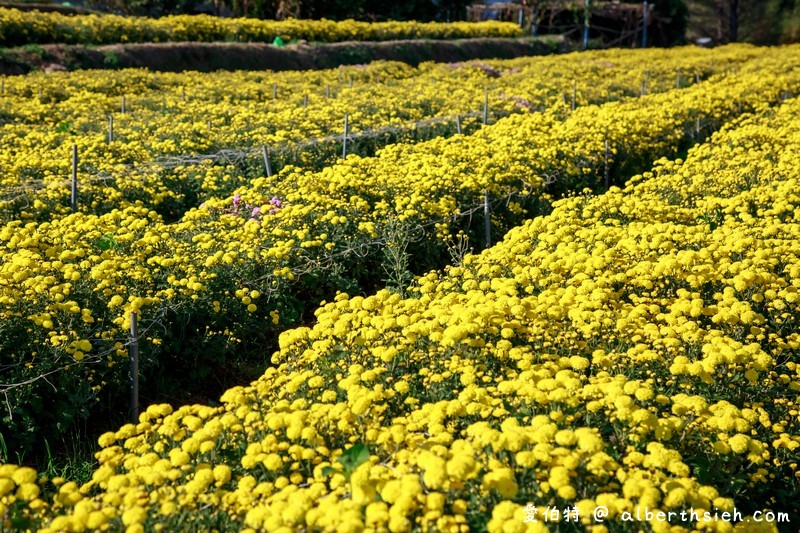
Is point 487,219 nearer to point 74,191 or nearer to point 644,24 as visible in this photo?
point 74,191

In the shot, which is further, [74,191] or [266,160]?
[266,160]

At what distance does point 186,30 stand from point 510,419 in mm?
29441

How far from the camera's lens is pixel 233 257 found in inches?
289

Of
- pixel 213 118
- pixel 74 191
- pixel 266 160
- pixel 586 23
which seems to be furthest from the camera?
pixel 586 23

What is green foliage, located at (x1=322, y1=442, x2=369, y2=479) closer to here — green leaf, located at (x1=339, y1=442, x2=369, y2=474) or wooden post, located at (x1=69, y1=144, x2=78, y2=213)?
green leaf, located at (x1=339, y1=442, x2=369, y2=474)

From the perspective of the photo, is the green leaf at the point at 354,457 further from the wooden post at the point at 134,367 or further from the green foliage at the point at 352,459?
the wooden post at the point at 134,367

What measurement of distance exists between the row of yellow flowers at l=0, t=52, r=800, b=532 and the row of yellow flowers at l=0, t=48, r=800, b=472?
1.23m

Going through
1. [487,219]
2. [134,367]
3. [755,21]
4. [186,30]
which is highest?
[755,21]

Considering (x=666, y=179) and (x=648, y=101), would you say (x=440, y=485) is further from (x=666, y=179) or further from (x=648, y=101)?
(x=648, y=101)

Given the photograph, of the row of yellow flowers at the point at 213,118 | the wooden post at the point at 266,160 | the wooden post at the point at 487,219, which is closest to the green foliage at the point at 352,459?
the wooden post at the point at 487,219

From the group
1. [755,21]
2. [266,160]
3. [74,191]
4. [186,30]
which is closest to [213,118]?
[266,160]

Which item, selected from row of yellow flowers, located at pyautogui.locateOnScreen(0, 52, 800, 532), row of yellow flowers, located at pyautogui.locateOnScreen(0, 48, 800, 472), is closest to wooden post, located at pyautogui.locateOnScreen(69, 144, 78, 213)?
row of yellow flowers, located at pyautogui.locateOnScreen(0, 48, 800, 472)

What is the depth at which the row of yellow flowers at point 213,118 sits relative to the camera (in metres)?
10.9

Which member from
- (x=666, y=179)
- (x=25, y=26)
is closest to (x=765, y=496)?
(x=666, y=179)
